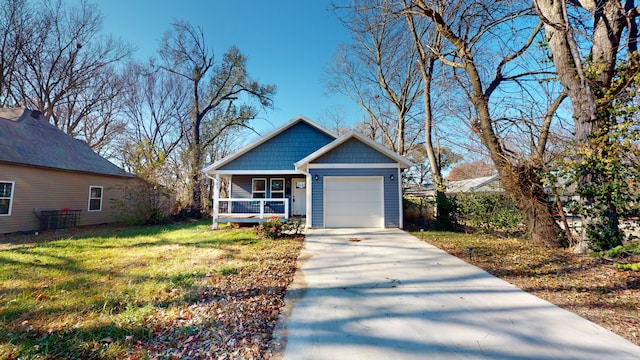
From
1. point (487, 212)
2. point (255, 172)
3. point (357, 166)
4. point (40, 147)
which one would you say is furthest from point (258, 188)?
point (40, 147)

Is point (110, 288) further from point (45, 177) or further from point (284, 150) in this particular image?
point (45, 177)

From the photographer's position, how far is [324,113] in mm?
25844

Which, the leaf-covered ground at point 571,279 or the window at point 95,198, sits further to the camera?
the window at point 95,198

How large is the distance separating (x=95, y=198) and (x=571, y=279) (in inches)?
745

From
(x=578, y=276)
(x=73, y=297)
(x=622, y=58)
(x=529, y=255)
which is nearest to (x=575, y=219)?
(x=529, y=255)

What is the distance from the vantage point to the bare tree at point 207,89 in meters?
17.2

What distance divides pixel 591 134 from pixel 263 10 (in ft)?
37.9

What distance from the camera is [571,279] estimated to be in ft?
14.6

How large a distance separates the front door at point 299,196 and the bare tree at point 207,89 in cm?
726

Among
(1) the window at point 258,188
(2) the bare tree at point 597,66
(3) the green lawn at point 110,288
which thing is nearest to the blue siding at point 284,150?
(1) the window at point 258,188

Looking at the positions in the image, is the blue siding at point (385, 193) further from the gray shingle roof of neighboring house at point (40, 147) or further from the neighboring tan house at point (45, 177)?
the gray shingle roof of neighboring house at point (40, 147)

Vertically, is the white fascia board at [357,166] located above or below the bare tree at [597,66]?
below

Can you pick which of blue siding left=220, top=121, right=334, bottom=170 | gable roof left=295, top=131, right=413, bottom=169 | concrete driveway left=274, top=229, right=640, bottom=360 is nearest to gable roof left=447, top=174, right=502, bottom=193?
gable roof left=295, top=131, right=413, bottom=169

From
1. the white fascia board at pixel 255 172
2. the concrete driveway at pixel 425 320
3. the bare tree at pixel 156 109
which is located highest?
the bare tree at pixel 156 109
